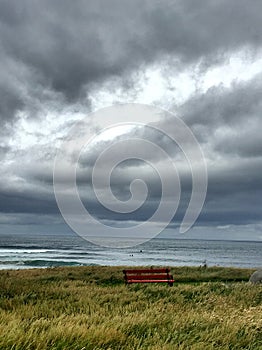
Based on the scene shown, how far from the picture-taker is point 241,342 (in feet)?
22.2

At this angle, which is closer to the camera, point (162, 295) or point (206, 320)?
point (206, 320)

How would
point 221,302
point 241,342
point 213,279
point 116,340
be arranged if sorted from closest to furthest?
point 116,340
point 241,342
point 221,302
point 213,279

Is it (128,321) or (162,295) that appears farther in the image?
(162,295)

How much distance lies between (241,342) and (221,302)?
14.7 ft

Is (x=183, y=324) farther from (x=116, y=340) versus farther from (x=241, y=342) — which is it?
(x=116, y=340)

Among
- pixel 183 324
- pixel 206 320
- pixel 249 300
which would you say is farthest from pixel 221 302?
pixel 183 324

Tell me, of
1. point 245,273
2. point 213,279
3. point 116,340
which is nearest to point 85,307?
point 116,340

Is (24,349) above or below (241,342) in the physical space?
above

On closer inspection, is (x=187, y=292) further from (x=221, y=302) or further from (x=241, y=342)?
(x=241, y=342)

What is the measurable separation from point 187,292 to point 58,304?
214 inches

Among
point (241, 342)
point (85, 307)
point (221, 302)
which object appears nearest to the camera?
point (241, 342)

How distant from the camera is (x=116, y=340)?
593cm

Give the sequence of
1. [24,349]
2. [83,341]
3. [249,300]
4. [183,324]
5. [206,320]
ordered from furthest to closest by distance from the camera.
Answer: [249,300], [206,320], [183,324], [83,341], [24,349]

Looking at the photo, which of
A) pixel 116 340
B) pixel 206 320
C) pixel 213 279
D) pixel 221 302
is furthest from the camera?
pixel 213 279
